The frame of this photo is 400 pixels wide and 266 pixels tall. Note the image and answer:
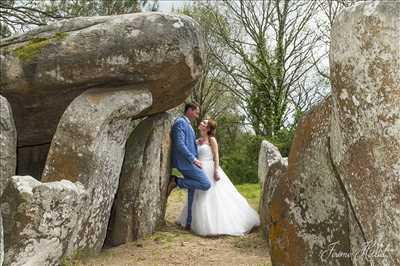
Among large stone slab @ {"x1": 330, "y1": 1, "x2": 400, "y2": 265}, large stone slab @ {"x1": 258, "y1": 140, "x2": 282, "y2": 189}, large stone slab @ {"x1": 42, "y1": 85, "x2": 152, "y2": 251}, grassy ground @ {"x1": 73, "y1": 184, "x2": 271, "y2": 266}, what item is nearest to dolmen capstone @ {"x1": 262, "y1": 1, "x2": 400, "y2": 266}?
large stone slab @ {"x1": 330, "y1": 1, "x2": 400, "y2": 265}

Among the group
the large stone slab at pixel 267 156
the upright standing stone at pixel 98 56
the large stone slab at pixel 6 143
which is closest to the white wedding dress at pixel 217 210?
the large stone slab at pixel 267 156

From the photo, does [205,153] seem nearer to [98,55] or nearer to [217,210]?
[217,210]

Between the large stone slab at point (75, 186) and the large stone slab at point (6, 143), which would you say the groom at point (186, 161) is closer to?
the large stone slab at point (75, 186)

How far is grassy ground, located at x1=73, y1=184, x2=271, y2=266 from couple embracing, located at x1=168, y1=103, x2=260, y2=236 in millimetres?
231

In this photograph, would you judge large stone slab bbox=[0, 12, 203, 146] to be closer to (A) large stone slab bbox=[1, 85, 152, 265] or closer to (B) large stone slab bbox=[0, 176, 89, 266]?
(A) large stone slab bbox=[1, 85, 152, 265]

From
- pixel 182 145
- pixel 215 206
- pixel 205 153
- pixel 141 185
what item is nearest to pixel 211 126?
pixel 205 153

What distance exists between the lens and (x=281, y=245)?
13.0ft

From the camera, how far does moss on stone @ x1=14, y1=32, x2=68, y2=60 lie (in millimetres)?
7051

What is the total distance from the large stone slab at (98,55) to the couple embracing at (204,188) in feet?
4.69

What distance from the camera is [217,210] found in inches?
332

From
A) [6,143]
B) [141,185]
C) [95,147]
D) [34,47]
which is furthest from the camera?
[141,185]

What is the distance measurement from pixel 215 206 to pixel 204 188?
1.05 ft

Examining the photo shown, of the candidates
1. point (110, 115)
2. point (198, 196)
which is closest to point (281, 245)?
point (110, 115)

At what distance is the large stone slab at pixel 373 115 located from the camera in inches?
121
